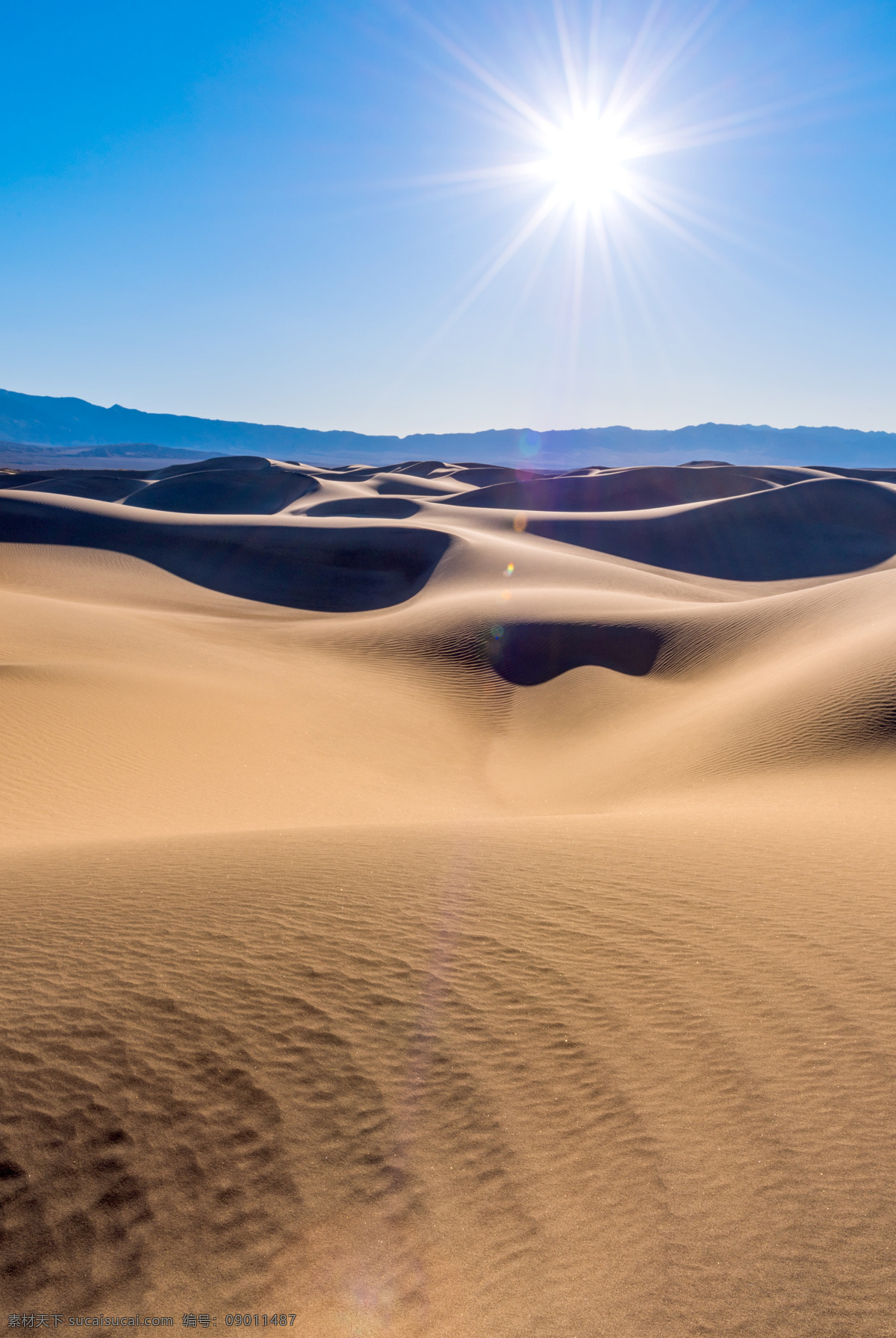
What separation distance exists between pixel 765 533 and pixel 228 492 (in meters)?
52.4

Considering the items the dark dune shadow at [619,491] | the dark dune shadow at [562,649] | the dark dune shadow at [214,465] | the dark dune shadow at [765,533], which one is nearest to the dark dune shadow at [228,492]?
the dark dune shadow at [619,491]

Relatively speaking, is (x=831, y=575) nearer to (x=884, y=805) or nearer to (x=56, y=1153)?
(x=884, y=805)

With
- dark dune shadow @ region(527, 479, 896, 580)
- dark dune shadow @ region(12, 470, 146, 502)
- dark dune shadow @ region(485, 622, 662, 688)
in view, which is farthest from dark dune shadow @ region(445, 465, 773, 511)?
dark dune shadow @ region(485, 622, 662, 688)

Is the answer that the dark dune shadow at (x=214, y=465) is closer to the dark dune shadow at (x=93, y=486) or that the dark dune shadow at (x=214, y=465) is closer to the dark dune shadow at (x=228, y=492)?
the dark dune shadow at (x=93, y=486)

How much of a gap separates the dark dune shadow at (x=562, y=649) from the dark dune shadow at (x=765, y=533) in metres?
20.4

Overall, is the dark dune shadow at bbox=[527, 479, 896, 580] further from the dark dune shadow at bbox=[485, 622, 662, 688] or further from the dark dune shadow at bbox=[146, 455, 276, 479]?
the dark dune shadow at bbox=[146, 455, 276, 479]

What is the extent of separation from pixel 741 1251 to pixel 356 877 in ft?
11.4

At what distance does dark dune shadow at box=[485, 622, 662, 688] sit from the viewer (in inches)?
712

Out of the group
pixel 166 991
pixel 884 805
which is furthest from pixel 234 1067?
pixel 884 805

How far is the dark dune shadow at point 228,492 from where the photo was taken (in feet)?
230

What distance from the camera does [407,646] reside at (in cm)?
1962

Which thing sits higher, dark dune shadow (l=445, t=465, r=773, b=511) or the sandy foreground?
dark dune shadow (l=445, t=465, r=773, b=511)

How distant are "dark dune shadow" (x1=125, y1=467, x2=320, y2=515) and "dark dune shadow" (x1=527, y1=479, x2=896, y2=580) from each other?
35.1 metres

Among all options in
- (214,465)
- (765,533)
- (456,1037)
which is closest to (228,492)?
(214,465)
